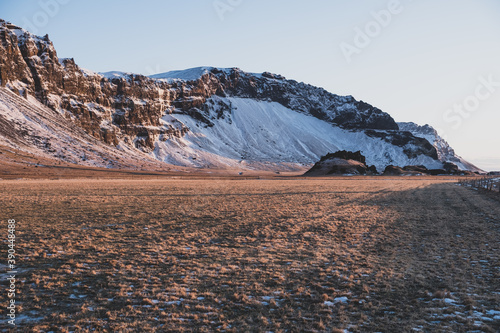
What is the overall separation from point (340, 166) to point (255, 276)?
125 metres

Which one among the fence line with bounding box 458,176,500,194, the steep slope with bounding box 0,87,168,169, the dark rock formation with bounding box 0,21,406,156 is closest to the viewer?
the fence line with bounding box 458,176,500,194

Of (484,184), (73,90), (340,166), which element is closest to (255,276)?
(484,184)

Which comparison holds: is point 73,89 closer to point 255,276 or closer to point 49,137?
point 49,137

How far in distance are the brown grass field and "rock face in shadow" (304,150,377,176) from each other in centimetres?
11033

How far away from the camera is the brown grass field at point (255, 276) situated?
22.8 feet

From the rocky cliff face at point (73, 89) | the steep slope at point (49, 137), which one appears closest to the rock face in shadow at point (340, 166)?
the steep slope at point (49, 137)

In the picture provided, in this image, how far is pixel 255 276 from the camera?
974cm

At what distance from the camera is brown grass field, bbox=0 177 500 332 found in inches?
274

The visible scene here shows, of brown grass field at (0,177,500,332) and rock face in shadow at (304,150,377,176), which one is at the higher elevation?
rock face in shadow at (304,150,377,176)

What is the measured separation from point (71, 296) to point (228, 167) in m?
174

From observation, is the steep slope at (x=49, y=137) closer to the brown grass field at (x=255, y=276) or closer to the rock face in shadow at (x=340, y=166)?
the rock face in shadow at (x=340, y=166)

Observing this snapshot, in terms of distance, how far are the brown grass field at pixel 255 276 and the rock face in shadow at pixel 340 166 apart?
110 meters

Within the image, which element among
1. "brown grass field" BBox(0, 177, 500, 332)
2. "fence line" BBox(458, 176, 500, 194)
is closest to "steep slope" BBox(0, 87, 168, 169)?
"fence line" BBox(458, 176, 500, 194)

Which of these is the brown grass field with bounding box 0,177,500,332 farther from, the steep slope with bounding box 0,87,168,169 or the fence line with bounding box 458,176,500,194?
the steep slope with bounding box 0,87,168,169
